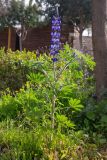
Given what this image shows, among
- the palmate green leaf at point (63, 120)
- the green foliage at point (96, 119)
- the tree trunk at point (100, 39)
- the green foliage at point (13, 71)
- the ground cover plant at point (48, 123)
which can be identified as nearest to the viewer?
the ground cover plant at point (48, 123)

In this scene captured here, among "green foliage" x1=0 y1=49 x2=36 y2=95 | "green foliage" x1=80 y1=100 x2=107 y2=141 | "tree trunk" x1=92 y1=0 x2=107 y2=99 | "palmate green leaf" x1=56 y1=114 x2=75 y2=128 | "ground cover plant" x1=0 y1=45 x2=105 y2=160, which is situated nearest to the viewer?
"ground cover plant" x1=0 y1=45 x2=105 y2=160

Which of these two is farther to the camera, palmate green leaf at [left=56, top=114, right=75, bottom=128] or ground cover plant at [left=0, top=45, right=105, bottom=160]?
palmate green leaf at [left=56, top=114, right=75, bottom=128]

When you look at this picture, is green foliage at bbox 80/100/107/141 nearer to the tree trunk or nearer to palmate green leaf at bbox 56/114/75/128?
palmate green leaf at bbox 56/114/75/128

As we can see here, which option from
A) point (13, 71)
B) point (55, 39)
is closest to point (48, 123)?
point (55, 39)

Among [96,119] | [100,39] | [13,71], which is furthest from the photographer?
[13,71]

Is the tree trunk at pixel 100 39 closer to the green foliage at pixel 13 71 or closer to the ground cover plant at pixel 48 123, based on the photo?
the ground cover plant at pixel 48 123

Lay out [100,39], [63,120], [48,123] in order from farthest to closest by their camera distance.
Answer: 1. [100,39]
2. [48,123]
3. [63,120]

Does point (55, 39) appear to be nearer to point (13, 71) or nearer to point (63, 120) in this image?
point (63, 120)

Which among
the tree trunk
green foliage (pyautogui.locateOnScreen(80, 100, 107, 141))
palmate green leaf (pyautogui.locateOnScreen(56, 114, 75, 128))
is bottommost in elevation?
green foliage (pyautogui.locateOnScreen(80, 100, 107, 141))

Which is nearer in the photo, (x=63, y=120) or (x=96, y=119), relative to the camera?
(x=63, y=120)

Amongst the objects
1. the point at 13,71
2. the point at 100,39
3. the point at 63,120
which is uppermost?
the point at 100,39

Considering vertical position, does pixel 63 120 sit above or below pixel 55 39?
below

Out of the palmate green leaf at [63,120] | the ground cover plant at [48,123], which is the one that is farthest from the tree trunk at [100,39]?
the palmate green leaf at [63,120]

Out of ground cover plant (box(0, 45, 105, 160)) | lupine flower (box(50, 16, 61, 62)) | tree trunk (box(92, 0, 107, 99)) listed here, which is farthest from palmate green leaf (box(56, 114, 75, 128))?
tree trunk (box(92, 0, 107, 99))
